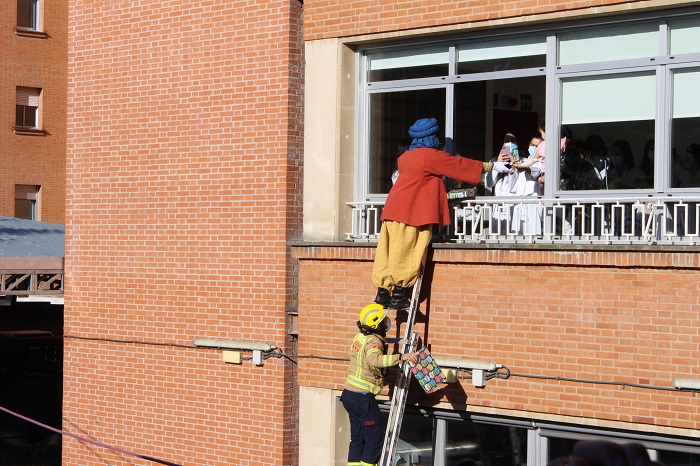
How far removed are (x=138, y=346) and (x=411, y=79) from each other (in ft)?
13.8

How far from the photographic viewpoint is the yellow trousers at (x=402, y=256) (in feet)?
32.3

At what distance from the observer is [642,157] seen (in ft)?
30.8

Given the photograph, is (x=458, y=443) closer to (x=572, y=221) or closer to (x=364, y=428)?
(x=364, y=428)

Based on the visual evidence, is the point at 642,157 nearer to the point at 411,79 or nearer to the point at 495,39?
the point at 495,39

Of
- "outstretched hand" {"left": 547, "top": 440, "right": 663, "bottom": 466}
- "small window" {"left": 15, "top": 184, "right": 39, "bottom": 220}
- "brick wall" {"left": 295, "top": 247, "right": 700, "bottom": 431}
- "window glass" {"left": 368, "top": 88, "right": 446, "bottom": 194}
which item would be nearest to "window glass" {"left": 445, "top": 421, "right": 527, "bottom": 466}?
"brick wall" {"left": 295, "top": 247, "right": 700, "bottom": 431}

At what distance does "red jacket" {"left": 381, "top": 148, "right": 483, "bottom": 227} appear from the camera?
32.2 ft

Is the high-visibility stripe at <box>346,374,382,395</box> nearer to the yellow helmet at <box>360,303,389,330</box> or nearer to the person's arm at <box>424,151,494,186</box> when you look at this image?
the yellow helmet at <box>360,303,389,330</box>

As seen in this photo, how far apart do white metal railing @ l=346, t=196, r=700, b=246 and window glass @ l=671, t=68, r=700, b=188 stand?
210 millimetres

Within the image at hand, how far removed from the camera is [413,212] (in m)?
9.84

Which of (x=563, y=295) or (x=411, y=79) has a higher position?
(x=411, y=79)

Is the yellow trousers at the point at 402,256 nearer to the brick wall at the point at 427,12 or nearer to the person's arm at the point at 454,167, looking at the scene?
the person's arm at the point at 454,167

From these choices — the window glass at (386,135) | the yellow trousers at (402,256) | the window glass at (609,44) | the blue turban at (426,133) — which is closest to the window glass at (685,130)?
the window glass at (609,44)

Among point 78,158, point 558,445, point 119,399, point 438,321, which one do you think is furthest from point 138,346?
point 558,445

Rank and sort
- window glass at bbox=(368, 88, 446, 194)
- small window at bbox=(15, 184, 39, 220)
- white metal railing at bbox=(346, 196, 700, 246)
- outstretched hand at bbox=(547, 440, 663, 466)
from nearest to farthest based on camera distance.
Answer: outstretched hand at bbox=(547, 440, 663, 466) → white metal railing at bbox=(346, 196, 700, 246) → window glass at bbox=(368, 88, 446, 194) → small window at bbox=(15, 184, 39, 220)
